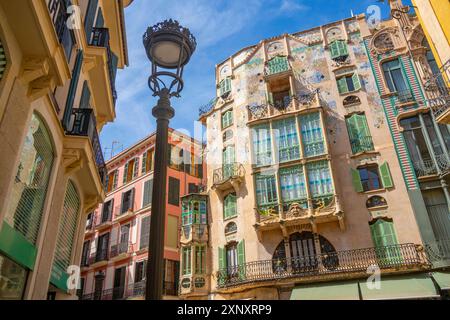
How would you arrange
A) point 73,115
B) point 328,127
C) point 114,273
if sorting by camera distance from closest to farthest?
point 73,115 → point 328,127 → point 114,273

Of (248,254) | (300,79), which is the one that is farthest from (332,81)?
(248,254)

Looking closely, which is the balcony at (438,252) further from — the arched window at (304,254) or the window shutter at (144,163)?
the window shutter at (144,163)

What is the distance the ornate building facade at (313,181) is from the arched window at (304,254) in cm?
6

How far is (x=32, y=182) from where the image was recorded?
26.7 feet

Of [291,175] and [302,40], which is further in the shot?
[302,40]

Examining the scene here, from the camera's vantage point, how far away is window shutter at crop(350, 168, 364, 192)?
22.7 metres

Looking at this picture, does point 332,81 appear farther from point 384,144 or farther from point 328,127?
point 384,144

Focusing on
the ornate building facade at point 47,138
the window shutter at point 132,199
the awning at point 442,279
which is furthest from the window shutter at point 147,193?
the awning at point 442,279

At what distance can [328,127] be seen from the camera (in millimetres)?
25188

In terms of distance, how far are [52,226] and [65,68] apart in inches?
163

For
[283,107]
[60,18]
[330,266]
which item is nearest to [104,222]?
[283,107]

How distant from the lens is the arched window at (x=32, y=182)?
24.4 feet

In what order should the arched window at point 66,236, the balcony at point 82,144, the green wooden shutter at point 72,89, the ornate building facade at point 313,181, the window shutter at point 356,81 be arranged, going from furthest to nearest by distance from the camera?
1. the window shutter at point 356,81
2. the ornate building facade at point 313,181
3. the arched window at point 66,236
4. the green wooden shutter at point 72,89
5. the balcony at point 82,144

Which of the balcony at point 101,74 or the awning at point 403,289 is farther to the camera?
the awning at point 403,289
